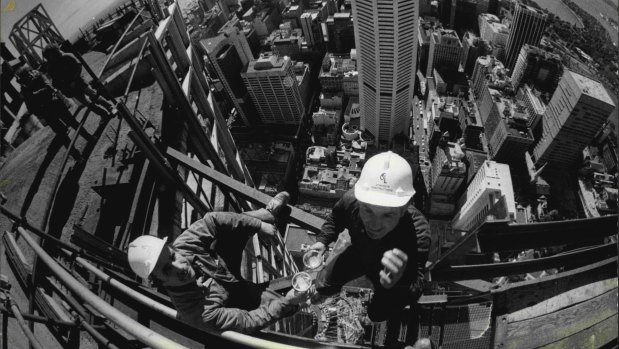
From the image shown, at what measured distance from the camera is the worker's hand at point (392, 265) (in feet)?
13.2

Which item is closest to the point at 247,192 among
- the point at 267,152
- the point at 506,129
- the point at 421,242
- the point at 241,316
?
the point at 241,316

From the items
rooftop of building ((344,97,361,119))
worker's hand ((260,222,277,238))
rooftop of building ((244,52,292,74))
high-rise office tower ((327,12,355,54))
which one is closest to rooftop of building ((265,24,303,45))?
high-rise office tower ((327,12,355,54))

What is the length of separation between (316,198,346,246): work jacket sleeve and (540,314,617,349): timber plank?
3382 millimetres

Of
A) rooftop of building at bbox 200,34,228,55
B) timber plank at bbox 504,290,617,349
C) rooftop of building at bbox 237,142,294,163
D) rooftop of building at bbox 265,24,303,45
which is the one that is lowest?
rooftop of building at bbox 237,142,294,163

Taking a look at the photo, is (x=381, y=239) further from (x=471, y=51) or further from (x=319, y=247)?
(x=471, y=51)

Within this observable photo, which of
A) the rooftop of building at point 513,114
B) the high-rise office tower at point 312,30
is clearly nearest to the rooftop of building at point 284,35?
→ the high-rise office tower at point 312,30

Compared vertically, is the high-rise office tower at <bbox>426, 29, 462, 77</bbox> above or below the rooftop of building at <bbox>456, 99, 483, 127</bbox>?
above

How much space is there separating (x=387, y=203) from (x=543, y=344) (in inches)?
114

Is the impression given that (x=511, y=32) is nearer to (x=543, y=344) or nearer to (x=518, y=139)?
(x=518, y=139)

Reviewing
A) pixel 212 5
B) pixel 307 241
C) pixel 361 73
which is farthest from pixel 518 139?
pixel 212 5

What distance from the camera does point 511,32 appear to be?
6100 centimetres

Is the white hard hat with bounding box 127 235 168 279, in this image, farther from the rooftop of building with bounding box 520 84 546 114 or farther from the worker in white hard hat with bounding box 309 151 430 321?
the rooftop of building with bounding box 520 84 546 114

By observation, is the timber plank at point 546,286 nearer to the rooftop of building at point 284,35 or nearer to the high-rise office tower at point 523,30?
the high-rise office tower at point 523,30

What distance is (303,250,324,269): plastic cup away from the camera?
5.76 meters
